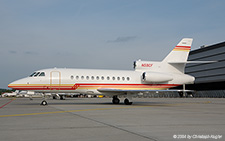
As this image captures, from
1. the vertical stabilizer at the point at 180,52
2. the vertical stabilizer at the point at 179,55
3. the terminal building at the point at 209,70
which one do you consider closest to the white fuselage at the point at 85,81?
the vertical stabilizer at the point at 179,55

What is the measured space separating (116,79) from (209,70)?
75.2 meters

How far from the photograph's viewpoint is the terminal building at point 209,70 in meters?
83.4

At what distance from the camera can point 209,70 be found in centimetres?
9006

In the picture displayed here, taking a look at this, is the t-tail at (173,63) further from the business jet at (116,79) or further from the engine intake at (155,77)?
the engine intake at (155,77)

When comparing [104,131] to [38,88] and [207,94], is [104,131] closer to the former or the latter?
[38,88]

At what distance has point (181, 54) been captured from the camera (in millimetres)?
24875

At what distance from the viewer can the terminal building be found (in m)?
83.4

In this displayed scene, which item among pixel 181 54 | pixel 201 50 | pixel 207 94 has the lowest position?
pixel 207 94

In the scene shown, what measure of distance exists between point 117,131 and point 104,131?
1.30ft

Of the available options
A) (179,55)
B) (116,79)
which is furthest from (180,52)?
(116,79)

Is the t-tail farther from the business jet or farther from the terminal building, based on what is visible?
the terminal building

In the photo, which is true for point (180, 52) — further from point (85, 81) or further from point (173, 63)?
point (85, 81)

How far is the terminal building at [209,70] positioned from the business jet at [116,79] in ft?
178

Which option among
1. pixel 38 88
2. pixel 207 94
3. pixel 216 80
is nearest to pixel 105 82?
pixel 38 88
